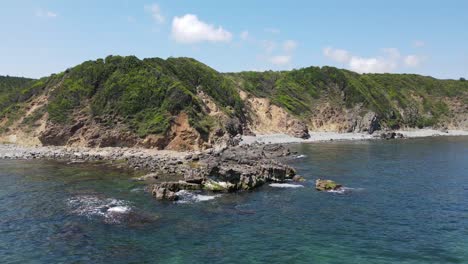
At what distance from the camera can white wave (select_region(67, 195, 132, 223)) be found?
143 ft

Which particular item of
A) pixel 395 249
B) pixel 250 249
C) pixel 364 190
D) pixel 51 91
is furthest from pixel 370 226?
pixel 51 91

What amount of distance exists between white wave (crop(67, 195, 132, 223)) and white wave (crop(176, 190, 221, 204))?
6842 mm

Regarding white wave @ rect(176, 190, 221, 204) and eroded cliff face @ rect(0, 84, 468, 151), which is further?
eroded cliff face @ rect(0, 84, 468, 151)

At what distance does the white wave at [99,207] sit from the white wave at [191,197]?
22.4 ft

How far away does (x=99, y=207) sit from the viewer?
46750 millimetres

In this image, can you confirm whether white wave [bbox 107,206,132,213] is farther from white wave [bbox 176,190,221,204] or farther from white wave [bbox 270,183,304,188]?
white wave [bbox 270,183,304,188]

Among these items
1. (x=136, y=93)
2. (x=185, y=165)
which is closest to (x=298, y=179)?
(x=185, y=165)

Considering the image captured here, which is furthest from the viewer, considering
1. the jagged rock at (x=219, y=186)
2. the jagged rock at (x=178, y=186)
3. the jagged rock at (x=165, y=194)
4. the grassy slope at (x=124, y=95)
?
the grassy slope at (x=124, y=95)

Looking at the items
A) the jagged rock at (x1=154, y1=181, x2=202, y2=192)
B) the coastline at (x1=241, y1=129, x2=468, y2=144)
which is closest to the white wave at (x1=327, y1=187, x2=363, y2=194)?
the jagged rock at (x1=154, y1=181, x2=202, y2=192)

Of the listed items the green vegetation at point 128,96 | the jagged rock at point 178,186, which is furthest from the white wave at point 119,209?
the green vegetation at point 128,96

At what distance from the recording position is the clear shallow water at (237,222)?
108ft

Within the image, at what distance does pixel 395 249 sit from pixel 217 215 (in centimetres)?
1826

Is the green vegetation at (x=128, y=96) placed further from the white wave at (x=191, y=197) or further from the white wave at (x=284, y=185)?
the white wave at (x=191, y=197)

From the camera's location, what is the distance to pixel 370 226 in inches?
1572
